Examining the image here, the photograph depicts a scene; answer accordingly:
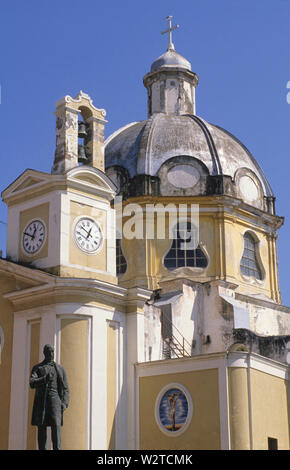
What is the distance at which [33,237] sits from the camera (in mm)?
28859

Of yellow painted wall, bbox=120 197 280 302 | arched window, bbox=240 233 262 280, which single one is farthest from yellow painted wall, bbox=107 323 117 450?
arched window, bbox=240 233 262 280

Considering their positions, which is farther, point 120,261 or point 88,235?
point 120,261

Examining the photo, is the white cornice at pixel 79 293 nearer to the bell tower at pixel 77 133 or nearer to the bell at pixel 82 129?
the bell tower at pixel 77 133

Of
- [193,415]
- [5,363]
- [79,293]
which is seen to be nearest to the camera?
[193,415]

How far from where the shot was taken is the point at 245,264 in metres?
35.9

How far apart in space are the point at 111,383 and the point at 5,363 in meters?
3.36

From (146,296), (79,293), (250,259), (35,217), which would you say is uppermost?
(250,259)

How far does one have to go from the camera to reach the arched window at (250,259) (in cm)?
3591

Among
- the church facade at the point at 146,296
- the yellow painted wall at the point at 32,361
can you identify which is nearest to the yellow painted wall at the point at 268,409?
the church facade at the point at 146,296

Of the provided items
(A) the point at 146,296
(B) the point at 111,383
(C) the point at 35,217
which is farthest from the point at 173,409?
(C) the point at 35,217

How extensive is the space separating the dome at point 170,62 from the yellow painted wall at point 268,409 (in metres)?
17.1

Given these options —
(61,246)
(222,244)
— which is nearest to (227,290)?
(222,244)

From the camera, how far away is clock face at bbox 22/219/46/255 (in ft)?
93.8

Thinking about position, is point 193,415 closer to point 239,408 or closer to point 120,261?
point 239,408
